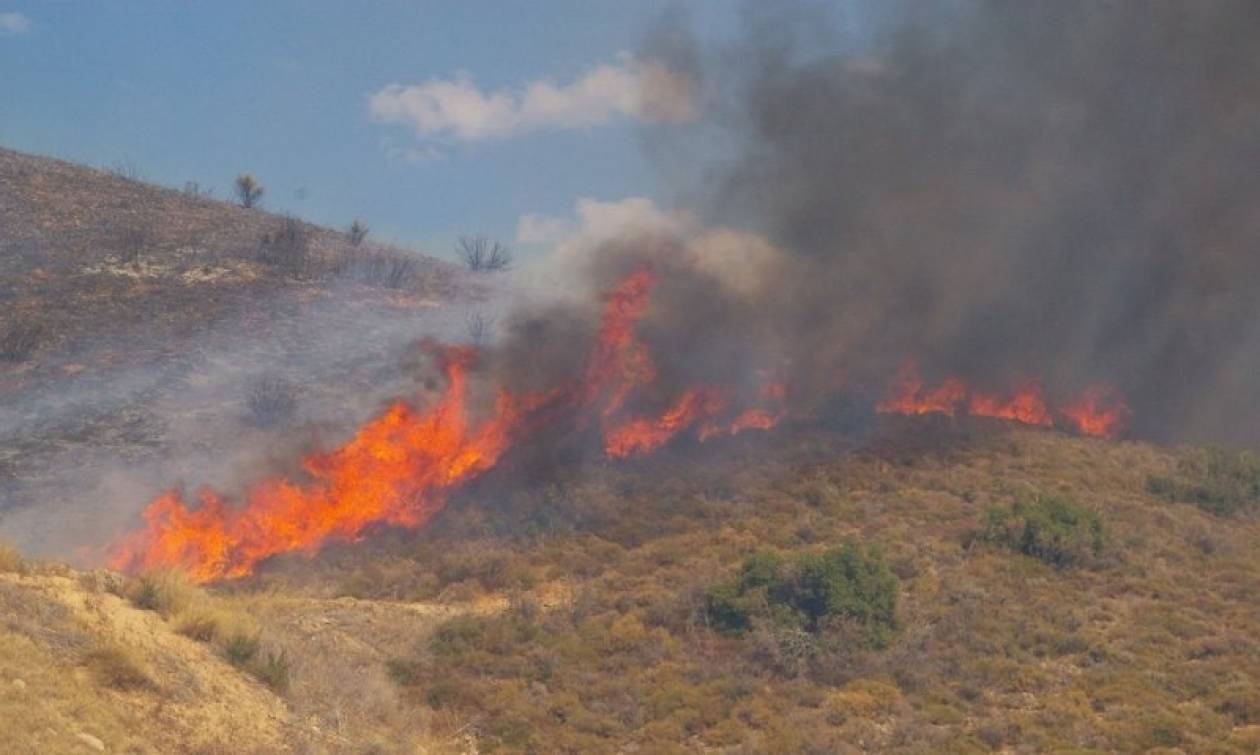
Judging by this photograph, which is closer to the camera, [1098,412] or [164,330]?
[1098,412]

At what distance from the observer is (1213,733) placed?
1795 centimetres

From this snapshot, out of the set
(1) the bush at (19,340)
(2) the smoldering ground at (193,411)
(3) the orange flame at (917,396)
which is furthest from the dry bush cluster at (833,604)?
(1) the bush at (19,340)

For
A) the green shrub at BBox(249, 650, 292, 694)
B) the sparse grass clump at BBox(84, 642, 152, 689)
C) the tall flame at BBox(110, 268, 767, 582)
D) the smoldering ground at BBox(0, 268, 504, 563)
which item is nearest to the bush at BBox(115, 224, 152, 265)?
the smoldering ground at BBox(0, 268, 504, 563)

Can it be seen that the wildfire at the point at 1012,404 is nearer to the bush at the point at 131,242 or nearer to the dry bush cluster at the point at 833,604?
the dry bush cluster at the point at 833,604

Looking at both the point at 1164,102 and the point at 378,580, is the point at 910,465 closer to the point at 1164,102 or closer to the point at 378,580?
the point at 378,580

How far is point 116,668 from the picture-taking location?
47.5ft

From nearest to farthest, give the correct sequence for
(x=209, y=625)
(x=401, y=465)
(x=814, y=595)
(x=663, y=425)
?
(x=209, y=625) → (x=814, y=595) → (x=401, y=465) → (x=663, y=425)

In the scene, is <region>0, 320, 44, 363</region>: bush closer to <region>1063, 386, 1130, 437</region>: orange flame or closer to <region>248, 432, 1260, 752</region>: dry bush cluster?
<region>248, 432, 1260, 752</region>: dry bush cluster

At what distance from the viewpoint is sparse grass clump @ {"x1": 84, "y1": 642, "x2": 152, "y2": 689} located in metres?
14.3

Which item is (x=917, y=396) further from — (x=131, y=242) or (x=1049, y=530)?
(x=131, y=242)

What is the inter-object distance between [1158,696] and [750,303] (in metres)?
22.8

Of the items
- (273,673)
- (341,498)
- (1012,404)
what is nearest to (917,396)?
(1012,404)

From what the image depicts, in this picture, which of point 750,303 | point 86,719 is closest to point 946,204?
point 750,303

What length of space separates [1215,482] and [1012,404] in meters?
8.01
